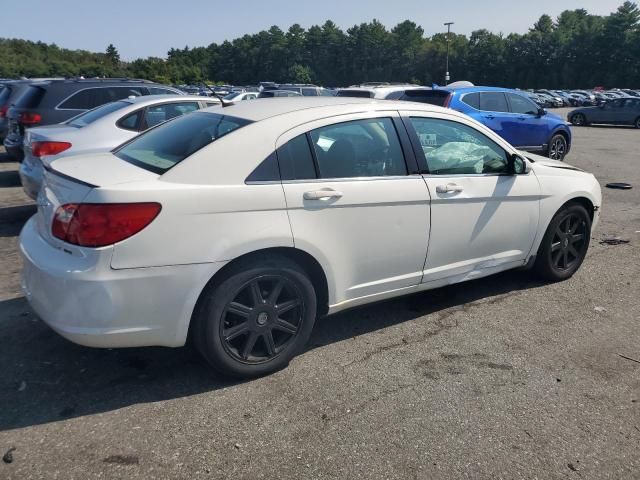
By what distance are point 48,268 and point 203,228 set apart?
2.77ft

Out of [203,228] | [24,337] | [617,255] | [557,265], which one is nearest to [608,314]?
[557,265]

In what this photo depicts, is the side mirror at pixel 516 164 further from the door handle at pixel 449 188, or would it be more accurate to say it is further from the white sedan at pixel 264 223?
the door handle at pixel 449 188

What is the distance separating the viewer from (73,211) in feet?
9.70

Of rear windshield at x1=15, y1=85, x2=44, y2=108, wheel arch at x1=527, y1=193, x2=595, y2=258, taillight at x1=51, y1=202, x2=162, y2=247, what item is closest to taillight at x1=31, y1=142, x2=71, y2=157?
rear windshield at x1=15, y1=85, x2=44, y2=108

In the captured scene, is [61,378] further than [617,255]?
No

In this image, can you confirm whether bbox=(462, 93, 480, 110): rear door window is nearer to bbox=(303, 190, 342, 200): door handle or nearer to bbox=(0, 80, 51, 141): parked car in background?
bbox=(303, 190, 342, 200): door handle

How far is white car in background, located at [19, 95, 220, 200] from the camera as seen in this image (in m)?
6.47

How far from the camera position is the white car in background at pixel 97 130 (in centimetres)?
647

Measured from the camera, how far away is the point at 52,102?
9.36 meters

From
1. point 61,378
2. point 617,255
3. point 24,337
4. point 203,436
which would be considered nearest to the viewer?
point 203,436

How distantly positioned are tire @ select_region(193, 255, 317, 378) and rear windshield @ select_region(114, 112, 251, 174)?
784 millimetres

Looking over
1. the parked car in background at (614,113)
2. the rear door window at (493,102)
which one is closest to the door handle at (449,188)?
the rear door window at (493,102)

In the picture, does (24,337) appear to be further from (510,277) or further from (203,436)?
(510,277)

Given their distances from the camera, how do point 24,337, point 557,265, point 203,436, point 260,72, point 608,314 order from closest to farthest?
point 203,436 → point 24,337 → point 608,314 → point 557,265 → point 260,72
